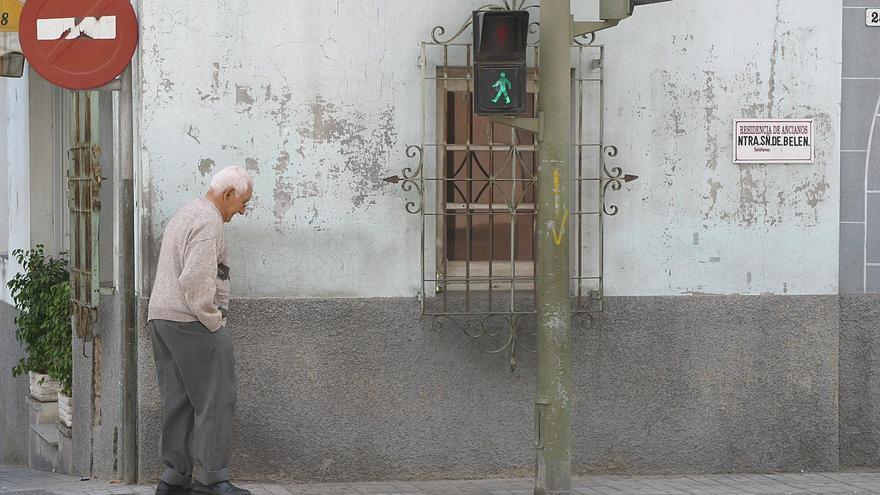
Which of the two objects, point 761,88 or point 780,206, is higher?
point 761,88

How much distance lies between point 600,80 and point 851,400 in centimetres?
283

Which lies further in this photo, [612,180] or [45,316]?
[45,316]

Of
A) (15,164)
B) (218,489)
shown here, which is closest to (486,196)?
(218,489)

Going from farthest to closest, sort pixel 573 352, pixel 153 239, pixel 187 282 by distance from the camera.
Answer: pixel 573 352
pixel 153 239
pixel 187 282

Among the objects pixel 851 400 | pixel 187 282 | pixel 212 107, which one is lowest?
pixel 851 400

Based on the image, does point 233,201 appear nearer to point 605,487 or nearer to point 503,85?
point 503,85

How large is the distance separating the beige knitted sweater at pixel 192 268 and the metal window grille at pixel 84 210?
1.59m

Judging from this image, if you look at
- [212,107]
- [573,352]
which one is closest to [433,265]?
[573,352]

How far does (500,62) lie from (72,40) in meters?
2.57

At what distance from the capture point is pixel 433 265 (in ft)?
28.8

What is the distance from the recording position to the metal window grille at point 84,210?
8859 millimetres

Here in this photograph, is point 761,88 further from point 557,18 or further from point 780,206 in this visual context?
point 557,18

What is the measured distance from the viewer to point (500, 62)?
24.3ft

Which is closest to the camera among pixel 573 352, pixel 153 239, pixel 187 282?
pixel 187 282
